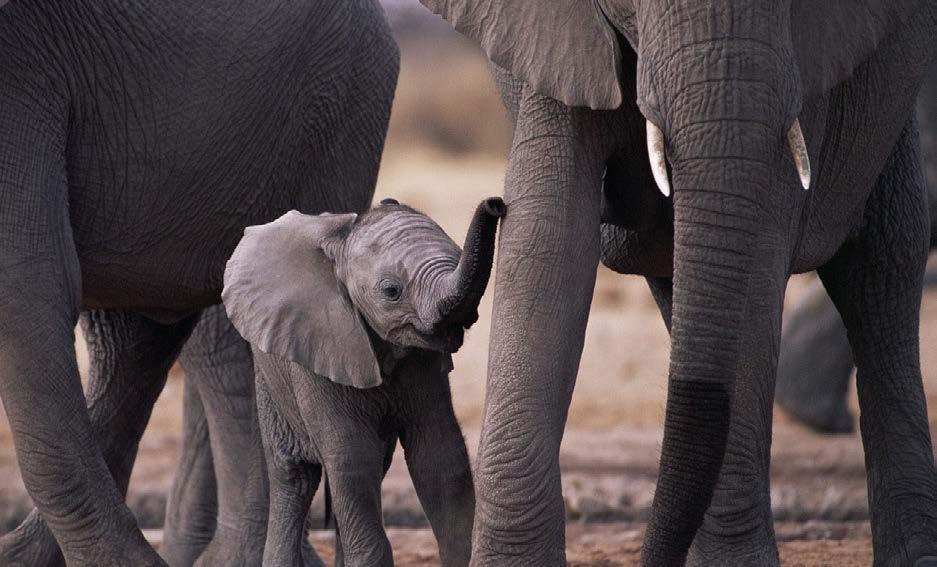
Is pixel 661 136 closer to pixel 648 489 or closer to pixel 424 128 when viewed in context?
pixel 648 489

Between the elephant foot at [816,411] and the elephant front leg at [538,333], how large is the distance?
4.61 meters

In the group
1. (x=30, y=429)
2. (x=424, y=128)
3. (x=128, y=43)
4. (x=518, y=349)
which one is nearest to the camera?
(x=518, y=349)

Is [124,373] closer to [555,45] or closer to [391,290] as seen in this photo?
[391,290]

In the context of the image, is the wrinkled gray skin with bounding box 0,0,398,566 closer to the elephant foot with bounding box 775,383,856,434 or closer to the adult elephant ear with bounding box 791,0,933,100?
the adult elephant ear with bounding box 791,0,933,100

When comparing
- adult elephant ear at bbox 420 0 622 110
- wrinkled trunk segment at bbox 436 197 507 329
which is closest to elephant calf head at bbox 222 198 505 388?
wrinkled trunk segment at bbox 436 197 507 329

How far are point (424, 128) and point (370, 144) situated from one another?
1681cm

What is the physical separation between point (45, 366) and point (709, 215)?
147cm

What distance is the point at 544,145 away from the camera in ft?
11.9

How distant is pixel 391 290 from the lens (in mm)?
3857

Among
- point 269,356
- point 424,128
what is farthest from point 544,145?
point 424,128

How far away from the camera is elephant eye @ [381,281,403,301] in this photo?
385 centimetres

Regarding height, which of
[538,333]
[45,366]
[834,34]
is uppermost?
[834,34]

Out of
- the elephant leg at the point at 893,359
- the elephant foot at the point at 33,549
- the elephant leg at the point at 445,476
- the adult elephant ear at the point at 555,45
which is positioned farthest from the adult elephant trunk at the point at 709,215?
the elephant foot at the point at 33,549

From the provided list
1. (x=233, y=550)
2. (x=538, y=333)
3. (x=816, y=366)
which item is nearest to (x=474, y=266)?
(x=538, y=333)
